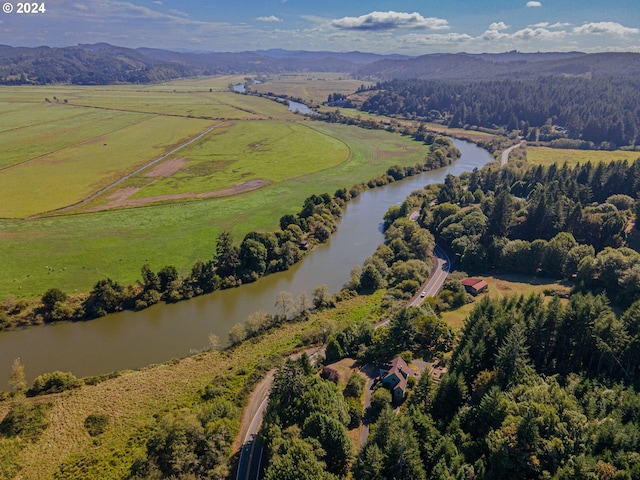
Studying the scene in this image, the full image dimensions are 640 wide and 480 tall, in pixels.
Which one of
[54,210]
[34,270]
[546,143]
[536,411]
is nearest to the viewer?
[536,411]

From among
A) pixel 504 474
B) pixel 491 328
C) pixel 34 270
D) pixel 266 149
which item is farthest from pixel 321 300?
pixel 266 149

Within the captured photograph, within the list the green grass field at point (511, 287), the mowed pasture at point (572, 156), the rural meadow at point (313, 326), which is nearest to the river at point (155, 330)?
the rural meadow at point (313, 326)

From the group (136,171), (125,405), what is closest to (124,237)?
(125,405)

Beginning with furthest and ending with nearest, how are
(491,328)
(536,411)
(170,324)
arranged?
(170,324), (491,328), (536,411)

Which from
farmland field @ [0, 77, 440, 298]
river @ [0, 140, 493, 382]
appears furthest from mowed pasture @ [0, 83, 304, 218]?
river @ [0, 140, 493, 382]

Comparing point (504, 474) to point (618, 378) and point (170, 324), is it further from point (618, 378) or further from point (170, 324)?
point (170, 324)

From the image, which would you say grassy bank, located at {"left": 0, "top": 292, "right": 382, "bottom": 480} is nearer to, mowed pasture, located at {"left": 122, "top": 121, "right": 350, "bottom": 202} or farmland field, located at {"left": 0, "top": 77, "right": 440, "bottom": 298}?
farmland field, located at {"left": 0, "top": 77, "right": 440, "bottom": 298}
